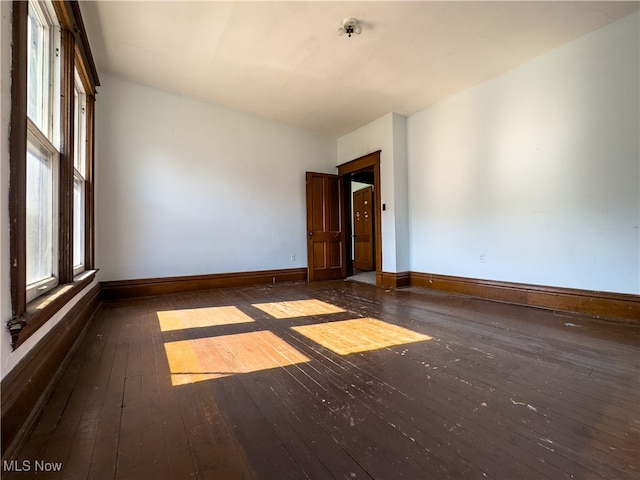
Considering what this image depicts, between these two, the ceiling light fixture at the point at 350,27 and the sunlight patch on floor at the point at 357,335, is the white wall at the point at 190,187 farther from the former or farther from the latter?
the sunlight patch on floor at the point at 357,335

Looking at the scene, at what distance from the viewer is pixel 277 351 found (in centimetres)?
211

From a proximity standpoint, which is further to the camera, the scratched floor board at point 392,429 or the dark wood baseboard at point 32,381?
the dark wood baseboard at point 32,381

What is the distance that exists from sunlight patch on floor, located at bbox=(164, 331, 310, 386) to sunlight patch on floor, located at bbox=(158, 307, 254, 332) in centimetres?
45

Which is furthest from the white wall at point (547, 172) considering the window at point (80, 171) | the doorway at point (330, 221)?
the window at point (80, 171)

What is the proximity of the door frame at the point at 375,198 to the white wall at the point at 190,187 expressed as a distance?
2.74 feet

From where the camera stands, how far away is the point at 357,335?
7.98 ft

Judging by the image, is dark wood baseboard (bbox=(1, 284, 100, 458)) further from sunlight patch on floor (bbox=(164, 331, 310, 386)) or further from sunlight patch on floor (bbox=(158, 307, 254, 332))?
sunlight patch on floor (bbox=(158, 307, 254, 332))

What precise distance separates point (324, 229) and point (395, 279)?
67.9 inches

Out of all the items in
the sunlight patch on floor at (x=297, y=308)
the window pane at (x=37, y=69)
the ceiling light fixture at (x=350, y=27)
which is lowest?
the sunlight patch on floor at (x=297, y=308)

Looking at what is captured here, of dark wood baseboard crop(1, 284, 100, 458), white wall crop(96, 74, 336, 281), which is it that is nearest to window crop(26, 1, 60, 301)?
dark wood baseboard crop(1, 284, 100, 458)

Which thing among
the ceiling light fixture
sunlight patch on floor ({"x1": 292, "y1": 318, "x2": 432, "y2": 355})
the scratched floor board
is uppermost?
the ceiling light fixture

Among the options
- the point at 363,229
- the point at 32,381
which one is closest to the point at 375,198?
the point at 363,229

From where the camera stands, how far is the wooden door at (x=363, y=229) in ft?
23.4

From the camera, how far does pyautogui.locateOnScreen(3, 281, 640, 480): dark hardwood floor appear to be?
104 cm
